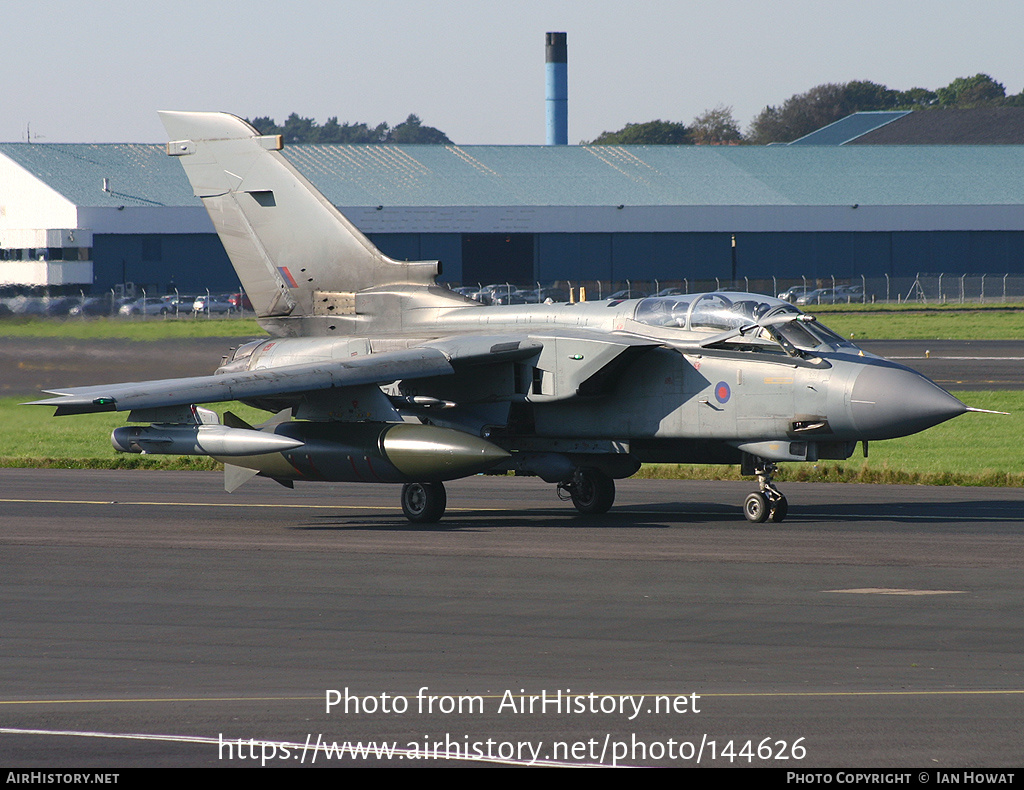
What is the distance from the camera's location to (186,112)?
2131 cm

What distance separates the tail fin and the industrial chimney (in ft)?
247

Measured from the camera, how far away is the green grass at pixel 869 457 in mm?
22500

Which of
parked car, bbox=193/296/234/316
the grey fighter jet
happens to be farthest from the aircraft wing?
parked car, bbox=193/296/234/316

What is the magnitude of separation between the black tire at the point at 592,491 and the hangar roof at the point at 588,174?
58.2 metres

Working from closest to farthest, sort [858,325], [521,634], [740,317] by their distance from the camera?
1. [521,634]
2. [740,317]
3. [858,325]

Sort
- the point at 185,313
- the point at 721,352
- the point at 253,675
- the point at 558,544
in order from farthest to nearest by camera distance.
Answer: the point at 185,313 → the point at 721,352 → the point at 558,544 → the point at 253,675

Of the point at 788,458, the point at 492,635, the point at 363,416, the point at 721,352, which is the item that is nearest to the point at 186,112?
the point at 363,416

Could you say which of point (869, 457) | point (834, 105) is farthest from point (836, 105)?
point (869, 457)

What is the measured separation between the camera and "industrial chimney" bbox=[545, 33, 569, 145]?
309 ft

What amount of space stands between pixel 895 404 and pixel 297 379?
25.2 feet

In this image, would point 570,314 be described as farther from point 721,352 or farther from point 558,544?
point 558,544

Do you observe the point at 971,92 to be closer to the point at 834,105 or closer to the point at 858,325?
the point at 834,105

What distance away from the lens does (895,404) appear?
51.9 ft

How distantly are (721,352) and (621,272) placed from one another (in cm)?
6438
